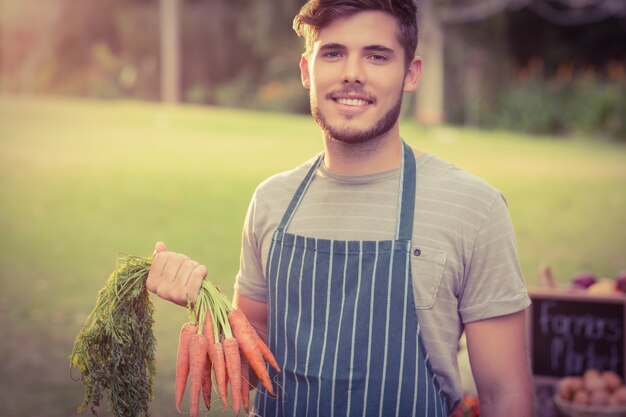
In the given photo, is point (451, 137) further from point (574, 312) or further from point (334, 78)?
point (334, 78)

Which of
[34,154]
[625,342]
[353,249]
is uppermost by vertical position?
[34,154]

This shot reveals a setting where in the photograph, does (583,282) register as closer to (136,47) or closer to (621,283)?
(621,283)

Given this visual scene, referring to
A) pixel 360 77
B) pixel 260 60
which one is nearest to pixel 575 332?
pixel 360 77

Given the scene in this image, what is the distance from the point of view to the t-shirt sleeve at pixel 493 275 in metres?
1.91

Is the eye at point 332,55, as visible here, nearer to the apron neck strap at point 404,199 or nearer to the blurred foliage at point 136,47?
the apron neck strap at point 404,199

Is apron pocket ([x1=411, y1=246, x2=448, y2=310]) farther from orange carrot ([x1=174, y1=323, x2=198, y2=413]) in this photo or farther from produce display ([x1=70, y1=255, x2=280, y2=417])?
orange carrot ([x1=174, y1=323, x2=198, y2=413])

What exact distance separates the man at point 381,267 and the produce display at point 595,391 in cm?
176

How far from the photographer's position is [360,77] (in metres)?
1.96

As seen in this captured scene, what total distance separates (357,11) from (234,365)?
85 cm

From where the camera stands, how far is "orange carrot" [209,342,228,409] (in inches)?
79.7

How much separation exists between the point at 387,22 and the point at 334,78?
0.57 ft

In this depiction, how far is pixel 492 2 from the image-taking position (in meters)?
16.7

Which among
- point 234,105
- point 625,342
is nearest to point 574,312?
point 625,342

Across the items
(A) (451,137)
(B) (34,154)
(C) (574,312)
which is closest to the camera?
(C) (574,312)
